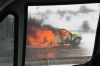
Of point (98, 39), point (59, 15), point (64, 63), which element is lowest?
point (64, 63)

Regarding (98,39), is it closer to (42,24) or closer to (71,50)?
(71,50)

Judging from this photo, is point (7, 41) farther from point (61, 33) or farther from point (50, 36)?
point (61, 33)

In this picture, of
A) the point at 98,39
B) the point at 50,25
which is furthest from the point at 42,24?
the point at 98,39

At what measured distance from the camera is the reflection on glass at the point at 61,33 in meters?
4.27

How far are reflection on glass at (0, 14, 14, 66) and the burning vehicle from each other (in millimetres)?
234

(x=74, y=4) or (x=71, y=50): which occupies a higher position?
(x=74, y=4)

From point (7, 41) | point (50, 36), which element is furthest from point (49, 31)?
point (7, 41)

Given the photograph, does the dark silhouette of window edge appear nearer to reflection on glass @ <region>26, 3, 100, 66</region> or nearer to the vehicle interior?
the vehicle interior

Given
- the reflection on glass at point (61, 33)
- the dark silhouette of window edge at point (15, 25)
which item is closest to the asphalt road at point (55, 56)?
the reflection on glass at point (61, 33)

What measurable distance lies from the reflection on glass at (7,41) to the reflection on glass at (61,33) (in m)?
0.21

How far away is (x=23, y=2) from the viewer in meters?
4.27

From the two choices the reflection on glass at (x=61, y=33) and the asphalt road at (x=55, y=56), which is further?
the asphalt road at (x=55, y=56)

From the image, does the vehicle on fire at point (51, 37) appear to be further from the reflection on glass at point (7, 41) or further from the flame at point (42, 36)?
the reflection on glass at point (7, 41)

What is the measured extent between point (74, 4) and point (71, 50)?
1.89ft
